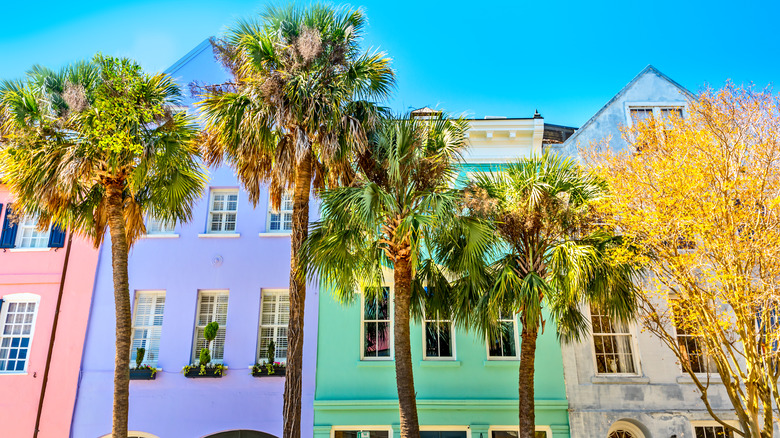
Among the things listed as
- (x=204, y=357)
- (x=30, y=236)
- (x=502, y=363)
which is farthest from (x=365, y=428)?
(x=30, y=236)

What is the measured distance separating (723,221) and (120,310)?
11.3 metres

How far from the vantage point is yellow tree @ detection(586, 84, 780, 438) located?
376 inches

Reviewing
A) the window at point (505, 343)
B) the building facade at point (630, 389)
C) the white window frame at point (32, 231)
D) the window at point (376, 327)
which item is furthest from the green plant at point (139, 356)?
the building facade at point (630, 389)

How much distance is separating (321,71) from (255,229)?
18.6 ft

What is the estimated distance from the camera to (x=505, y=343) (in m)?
13.9

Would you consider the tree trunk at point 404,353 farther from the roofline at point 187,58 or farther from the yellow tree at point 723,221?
the roofline at point 187,58

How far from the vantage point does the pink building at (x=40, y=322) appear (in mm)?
13422

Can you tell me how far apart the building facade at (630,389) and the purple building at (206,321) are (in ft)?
→ 21.4

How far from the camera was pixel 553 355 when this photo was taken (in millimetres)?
13602

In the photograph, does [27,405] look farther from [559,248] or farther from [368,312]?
[559,248]

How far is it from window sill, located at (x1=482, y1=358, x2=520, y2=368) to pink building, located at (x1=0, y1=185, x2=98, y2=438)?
1019 centimetres

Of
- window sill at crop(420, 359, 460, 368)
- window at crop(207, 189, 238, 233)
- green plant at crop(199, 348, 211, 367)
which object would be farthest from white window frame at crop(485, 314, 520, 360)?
window at crop(207, 189, 238, 233)

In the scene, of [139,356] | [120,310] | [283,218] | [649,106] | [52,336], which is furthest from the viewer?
[649,106]

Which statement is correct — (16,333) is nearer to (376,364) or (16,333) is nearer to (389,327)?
(376,364)
